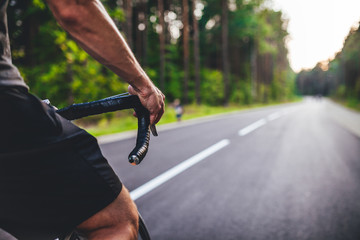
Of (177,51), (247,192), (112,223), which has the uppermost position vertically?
(177,51)

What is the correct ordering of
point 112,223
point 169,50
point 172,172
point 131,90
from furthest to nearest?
point 169,50 < point 172,172 < point 131,90 < point 112,223

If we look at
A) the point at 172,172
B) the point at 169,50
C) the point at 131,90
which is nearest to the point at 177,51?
the point at 169,50

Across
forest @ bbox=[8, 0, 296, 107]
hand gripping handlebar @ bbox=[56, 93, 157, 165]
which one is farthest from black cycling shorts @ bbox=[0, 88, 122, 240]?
forest @ bbox=[8, 0, 296, 107]

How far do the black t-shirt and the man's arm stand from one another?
17cm

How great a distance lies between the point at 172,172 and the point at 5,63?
4037 mm

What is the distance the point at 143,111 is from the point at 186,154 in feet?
16.8

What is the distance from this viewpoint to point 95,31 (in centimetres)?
78

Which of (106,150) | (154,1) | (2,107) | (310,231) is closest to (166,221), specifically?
(310,231)

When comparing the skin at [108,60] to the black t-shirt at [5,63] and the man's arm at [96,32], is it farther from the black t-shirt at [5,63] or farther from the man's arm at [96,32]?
the black t-shirt at [5,63]

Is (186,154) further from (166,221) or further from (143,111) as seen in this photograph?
(143,111)

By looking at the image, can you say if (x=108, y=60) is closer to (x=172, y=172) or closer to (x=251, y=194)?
(x=251, y=194)

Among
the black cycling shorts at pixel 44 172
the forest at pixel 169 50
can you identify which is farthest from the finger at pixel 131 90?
the forest at pixel 169 50

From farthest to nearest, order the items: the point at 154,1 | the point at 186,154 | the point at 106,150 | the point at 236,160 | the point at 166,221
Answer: the point at 154,1, the point at 106,150, the point at 186,154, the point at 236,160, the point at 166,221

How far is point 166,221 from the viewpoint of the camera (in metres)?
2.83
